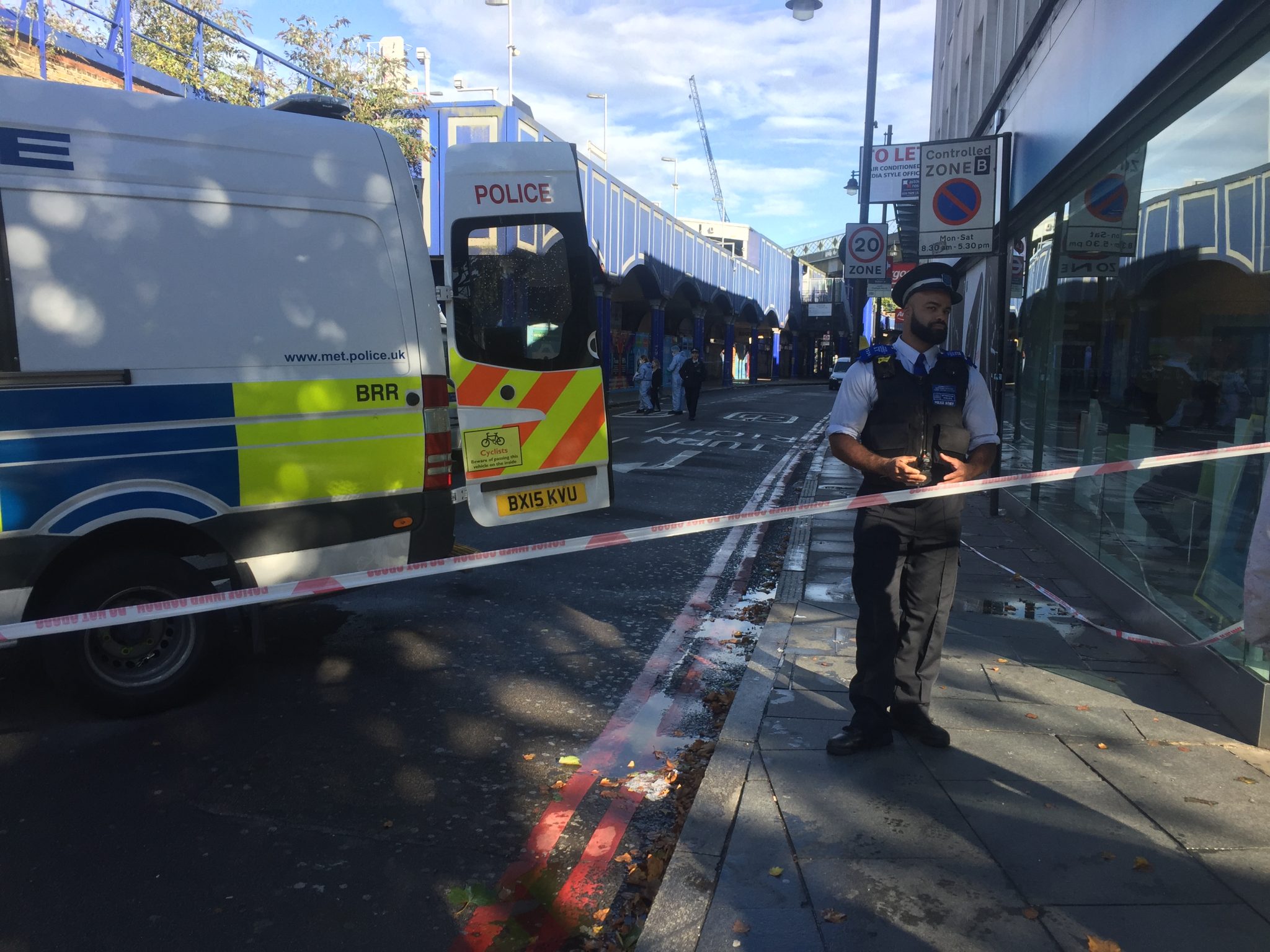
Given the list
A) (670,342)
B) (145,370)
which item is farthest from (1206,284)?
(670,342)

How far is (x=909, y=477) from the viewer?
12.5 feet

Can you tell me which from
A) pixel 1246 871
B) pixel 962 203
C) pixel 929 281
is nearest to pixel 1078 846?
pixel 1246 871

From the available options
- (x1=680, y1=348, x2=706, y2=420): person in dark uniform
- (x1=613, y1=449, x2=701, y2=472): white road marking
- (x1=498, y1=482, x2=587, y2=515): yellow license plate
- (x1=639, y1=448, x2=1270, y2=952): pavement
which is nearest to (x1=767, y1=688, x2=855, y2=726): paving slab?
(x1=639, y1=448, x2=1270, y2=952): pavement

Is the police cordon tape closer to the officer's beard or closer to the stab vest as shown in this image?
the stab vest

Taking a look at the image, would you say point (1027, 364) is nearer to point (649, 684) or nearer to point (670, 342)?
point (649, 684)

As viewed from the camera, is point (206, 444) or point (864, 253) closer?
point (206, 444)

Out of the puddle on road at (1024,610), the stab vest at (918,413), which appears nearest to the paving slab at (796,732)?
the stab vest at (918,413)

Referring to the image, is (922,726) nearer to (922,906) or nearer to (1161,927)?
(922,906)

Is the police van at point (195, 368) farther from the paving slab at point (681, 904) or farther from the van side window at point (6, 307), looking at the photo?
the paving slab at point (681, 904)

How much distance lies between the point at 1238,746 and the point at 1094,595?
2.76m

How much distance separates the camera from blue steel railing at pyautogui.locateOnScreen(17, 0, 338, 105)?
1339 centimetres

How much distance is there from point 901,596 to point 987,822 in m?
0.97

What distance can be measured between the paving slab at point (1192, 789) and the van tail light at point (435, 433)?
332 cm

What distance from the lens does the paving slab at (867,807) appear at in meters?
3.27
